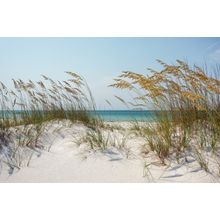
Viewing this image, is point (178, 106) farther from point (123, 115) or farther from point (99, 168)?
point (99, 168)

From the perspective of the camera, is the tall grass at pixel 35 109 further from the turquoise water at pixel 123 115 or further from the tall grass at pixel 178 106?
the tall grass at pixel 178 106

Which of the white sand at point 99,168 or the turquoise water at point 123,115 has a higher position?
the turquoise water at point 123,115

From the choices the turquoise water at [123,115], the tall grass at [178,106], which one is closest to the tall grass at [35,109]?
the turquoise water at [123,115]

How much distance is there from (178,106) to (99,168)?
2.68 ft

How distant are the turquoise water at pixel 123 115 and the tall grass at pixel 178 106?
6 cm

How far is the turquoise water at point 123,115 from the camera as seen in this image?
2.73 meters

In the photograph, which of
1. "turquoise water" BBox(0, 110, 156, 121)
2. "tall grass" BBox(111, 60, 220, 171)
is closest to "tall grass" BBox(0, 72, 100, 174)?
"turquoise water" BBox(0, 110, 156, 121)

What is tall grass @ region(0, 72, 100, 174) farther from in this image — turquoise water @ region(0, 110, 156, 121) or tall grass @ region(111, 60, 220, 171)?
tall grass @ region(111, 60, 220, 171)

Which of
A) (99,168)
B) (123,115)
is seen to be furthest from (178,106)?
(99,168)

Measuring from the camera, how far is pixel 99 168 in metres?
2.35

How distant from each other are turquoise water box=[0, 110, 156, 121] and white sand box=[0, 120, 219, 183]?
0.25 metres

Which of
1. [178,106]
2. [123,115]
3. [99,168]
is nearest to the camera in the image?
[99,168]

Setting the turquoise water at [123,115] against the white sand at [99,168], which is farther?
the turquoise water at [123,115]
